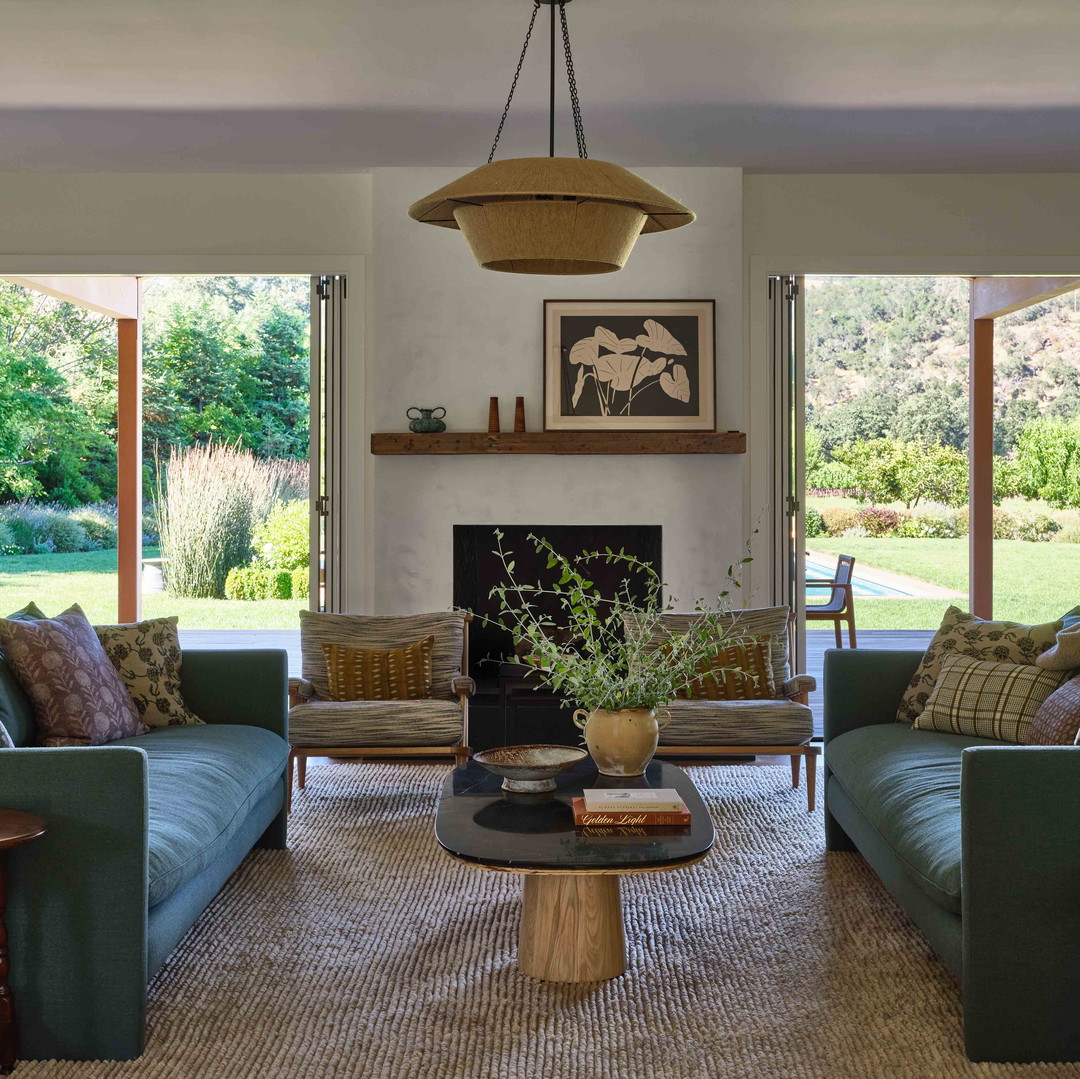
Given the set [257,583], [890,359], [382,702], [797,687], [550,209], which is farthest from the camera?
[890,359]

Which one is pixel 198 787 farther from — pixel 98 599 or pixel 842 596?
pixel 98 599

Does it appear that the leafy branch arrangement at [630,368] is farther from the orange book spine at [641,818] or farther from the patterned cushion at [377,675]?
the orange book spine at [641,818]

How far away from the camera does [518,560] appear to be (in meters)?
5.89

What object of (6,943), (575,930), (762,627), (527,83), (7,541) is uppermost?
(527,83)

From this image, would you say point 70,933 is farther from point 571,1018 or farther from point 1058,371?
point 1058,371

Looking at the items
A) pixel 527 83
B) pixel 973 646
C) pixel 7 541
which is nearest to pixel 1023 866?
pixel 973 646

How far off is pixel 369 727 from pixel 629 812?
188 centimetres

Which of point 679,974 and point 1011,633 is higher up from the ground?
point 1011,633

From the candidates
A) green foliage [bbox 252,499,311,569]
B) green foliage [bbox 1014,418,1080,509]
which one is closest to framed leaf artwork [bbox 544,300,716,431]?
green foliage [bbox 252,499,311,569]

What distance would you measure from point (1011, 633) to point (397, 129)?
3.29m

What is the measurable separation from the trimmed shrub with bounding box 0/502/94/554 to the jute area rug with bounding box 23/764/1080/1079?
31.7 feet

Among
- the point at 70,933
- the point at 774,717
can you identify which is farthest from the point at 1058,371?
the point at 70,933

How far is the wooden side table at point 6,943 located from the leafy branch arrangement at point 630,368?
3.85 meters

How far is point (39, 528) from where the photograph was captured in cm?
1266
